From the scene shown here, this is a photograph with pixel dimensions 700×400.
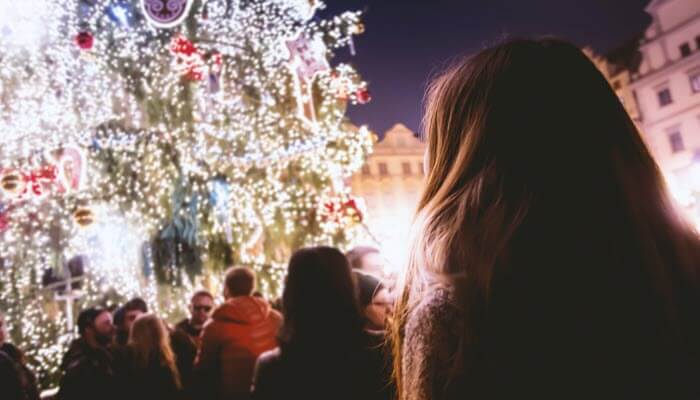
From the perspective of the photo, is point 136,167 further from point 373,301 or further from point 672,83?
point 672,83

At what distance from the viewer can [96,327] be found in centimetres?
551

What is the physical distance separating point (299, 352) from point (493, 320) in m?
1.80

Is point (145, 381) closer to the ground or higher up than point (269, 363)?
closer to the ground

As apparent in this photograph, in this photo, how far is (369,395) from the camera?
8.29 feet

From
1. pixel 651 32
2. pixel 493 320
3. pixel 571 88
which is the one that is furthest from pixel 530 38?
pixel 651 32

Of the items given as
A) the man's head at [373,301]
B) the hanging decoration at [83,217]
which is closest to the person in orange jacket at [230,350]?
the man's head at [373,301]

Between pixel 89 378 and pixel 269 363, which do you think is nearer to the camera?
pixel 269 363

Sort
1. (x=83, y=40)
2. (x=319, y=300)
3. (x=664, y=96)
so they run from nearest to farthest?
(x=319, y=300) → (x=83, y=40) → (x=664, y=96)

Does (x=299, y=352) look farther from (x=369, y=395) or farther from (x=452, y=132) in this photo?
(x=452, y=132)

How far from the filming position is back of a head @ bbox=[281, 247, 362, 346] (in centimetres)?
255

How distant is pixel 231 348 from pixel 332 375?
196 cm

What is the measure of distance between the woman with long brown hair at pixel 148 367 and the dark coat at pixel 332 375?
241cm

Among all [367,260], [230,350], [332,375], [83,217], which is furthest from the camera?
[83,217]

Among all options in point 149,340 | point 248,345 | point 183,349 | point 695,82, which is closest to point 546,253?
point 248,345
